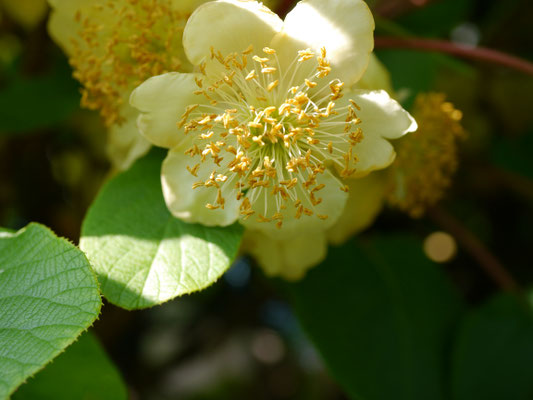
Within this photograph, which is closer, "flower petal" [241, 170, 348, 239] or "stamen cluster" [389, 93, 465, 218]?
"flower petal" [241, 170, 348, 239]

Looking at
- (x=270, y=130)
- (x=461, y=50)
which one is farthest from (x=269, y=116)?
(x=461, y=50)

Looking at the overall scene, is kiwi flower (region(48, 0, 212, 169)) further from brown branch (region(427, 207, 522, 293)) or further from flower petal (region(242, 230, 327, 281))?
brown branch (region(427, 207, 522, 293))

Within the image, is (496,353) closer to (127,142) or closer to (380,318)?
(380,318)

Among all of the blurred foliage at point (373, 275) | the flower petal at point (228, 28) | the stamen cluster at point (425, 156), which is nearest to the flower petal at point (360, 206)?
the stamen cluster at point (425, 156)

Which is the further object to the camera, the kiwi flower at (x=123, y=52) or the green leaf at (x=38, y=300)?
the kiwi flower at (x=123, y=52)

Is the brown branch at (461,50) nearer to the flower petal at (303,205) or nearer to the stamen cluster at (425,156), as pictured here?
the stamen cluster at (425,156)

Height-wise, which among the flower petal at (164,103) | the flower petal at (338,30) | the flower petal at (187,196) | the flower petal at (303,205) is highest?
the flower petal at (338,30)

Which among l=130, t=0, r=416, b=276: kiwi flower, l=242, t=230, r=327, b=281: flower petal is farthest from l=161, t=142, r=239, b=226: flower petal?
l=242, t=230, r=327, b=281: flower petal
